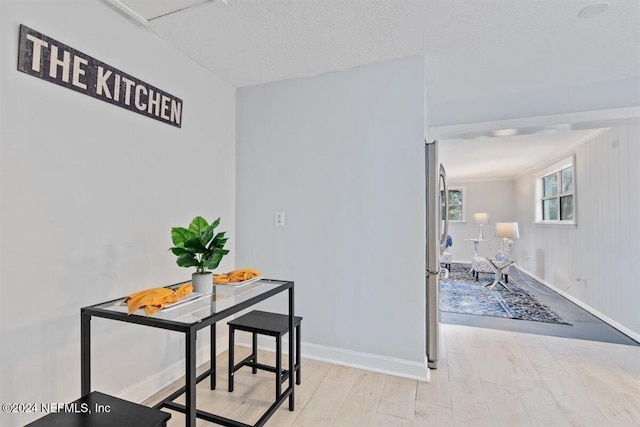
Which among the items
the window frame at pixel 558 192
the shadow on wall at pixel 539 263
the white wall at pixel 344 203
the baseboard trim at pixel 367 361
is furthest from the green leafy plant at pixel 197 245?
the shadow on wall at pixel 539 263

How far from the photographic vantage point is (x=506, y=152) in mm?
5504

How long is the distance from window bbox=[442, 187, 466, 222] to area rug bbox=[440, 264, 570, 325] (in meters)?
3.06

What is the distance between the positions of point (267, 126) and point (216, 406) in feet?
7.11

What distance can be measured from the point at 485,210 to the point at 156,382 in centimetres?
873

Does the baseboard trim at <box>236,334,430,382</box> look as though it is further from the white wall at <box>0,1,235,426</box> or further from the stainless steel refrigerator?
the white wall at <box>0,1,235,426</box>

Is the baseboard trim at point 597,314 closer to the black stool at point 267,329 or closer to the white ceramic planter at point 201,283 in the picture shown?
the black stool at point 267,329

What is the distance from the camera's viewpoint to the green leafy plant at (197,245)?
1562 mm

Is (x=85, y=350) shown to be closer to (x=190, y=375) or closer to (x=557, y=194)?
(x=190, y=375)

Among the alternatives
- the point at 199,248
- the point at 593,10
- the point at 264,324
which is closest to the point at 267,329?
the point at 264,324

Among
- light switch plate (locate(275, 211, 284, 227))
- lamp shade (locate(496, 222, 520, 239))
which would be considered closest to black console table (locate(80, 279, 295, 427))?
light switch plate (locate(275, 211, 284, 227))

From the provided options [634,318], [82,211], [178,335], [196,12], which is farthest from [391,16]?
[634,318]

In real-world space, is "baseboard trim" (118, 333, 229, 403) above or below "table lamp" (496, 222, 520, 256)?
below

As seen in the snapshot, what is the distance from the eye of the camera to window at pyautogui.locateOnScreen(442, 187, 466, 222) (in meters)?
8.88

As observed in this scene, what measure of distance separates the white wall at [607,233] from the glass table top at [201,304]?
3.87 metres
